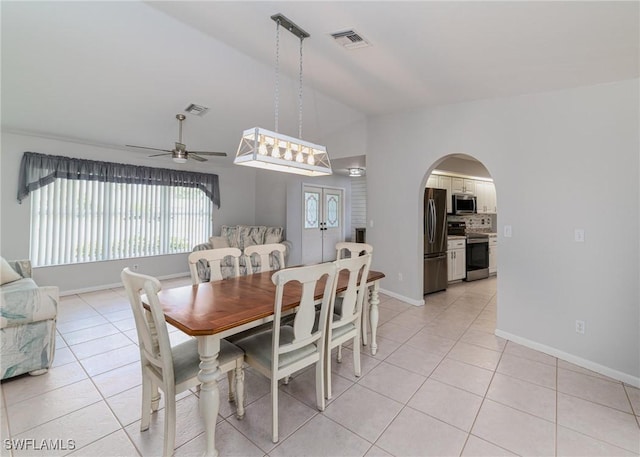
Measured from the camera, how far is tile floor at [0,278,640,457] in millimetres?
1661

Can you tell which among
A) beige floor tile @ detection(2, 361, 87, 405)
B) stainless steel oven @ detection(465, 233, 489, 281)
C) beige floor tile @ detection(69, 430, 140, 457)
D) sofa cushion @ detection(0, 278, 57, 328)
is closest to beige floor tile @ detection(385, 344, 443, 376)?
beige floor tile @ detection(69, 430, 140, 457)

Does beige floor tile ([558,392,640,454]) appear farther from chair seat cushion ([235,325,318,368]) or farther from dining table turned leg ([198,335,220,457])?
dining table turned leg ([198,335,220,457])

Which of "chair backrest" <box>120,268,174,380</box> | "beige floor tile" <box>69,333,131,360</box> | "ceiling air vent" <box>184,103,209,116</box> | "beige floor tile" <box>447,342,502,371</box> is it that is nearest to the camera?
"chair backrest" <box>120,268,174,380</box>

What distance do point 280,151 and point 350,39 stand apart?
1150 mm

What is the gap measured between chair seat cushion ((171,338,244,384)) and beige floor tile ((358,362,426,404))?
3.54 feet

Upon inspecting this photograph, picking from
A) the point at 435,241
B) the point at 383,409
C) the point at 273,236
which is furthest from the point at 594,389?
the point at 273,236

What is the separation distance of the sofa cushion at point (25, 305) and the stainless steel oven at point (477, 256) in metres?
5.91

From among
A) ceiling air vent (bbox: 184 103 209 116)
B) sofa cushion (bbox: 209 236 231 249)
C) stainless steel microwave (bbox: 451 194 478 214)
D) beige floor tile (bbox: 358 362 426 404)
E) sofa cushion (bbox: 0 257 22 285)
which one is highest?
ceiling air vent (bbox: 184 103 209 116)

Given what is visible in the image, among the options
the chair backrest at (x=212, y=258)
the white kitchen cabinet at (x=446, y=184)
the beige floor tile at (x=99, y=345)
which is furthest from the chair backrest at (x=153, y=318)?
the white kitchen cabinet at (x=446, y=184)

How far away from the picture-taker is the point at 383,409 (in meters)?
1.97

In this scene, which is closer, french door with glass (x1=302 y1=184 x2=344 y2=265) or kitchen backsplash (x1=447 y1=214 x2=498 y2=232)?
kitchen backsplash (x1=447 y1=214 x2=498 y2=232)

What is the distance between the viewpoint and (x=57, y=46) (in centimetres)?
267

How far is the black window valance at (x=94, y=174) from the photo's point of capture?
411 centimetres

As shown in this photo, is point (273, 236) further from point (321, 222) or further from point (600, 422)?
point (600, 422)
